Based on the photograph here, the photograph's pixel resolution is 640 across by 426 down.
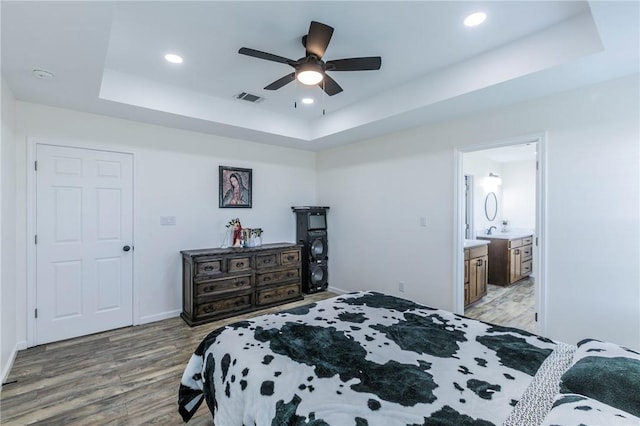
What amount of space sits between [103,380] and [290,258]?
2.55m

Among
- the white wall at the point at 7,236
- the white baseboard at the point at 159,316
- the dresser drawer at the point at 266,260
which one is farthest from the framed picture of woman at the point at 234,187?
the white wall at the point at 7,236

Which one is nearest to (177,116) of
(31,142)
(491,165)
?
(31,142)

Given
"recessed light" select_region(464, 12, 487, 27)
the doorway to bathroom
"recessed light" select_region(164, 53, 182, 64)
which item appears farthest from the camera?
the doorway to bathroom

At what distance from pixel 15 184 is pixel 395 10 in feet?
12.3

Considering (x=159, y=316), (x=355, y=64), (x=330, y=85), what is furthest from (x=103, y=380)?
(x=355, y=64)

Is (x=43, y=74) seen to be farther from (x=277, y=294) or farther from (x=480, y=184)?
(x=480, y=184)

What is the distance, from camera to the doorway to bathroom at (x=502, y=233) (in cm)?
335

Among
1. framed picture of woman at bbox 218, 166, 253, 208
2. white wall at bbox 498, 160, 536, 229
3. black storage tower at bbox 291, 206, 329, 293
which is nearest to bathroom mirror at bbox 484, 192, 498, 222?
white wall at bbox 498, 160, 536, 229

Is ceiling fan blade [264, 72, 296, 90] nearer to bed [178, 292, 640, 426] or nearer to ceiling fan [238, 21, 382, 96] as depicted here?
ceiling fan [238, 21, 382, 96]

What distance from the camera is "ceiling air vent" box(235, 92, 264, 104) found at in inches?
141

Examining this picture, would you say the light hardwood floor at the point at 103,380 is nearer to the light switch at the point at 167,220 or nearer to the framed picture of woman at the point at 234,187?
the light switch at the point at 167,220

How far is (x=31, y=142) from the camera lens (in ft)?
10.0

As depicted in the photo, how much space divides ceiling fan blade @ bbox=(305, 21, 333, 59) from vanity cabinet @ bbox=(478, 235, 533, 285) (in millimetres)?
4633

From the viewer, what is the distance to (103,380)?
8.02 feet
